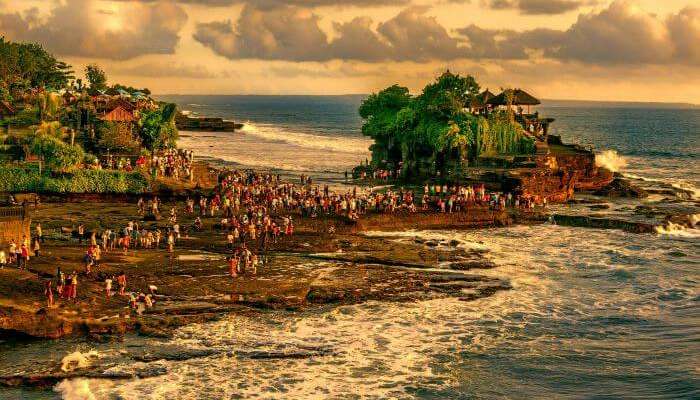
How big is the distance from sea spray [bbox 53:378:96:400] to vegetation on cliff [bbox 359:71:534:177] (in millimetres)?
49208

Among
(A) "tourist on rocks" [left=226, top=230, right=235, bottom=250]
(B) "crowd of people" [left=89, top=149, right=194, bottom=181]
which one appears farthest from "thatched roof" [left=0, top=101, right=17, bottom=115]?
(A) "tourist on rocks" [left=226, top=230, right=235, bottom=250]

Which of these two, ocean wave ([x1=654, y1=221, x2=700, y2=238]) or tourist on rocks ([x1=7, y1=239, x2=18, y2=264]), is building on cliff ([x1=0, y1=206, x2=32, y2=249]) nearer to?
tourist on rocks ([x1=7, y1=239, x2=18, y2=264])

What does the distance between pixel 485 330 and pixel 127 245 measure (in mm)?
19385

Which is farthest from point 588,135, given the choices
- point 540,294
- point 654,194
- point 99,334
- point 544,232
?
point 99,334

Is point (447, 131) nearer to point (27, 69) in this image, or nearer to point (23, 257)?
point (23, 257)

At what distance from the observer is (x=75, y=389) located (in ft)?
81.6

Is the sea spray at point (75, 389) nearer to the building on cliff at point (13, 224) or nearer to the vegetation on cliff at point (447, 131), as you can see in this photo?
the building on cliff at point (13, 224)

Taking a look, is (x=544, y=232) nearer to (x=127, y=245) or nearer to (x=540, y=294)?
(x=540, y=294)

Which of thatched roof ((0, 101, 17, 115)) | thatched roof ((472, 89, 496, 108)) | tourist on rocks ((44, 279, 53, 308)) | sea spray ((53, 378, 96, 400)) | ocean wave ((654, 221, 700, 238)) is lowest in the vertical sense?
sea spray ((53, 378, 96, 400))

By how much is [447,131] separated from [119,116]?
1339 inches

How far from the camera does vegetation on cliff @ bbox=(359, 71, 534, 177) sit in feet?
233

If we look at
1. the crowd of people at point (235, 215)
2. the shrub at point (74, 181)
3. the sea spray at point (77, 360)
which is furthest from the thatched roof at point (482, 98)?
the sea spray at point (77, 360)

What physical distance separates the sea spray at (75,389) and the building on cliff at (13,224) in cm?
1374

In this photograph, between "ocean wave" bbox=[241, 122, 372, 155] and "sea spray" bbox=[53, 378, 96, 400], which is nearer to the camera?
"sea spray" bbox=[53, 378, 96, 400]
